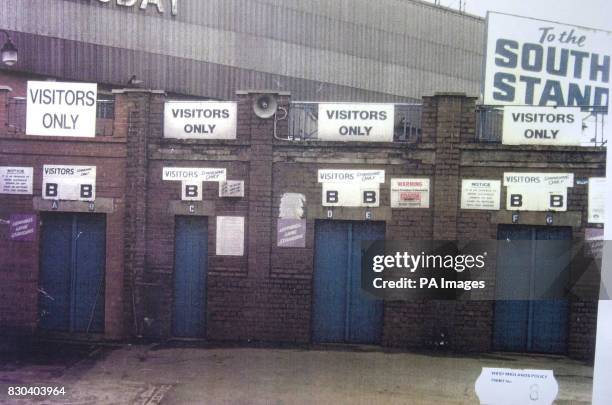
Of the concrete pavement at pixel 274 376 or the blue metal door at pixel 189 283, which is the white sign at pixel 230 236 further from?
the concrete pavement at pixel 274 376

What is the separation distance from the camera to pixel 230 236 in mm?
6516

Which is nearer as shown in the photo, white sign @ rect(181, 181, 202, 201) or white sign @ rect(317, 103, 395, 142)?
white sign @ rect(317, 103, 395, 142)

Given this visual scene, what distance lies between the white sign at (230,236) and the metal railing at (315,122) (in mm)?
1291

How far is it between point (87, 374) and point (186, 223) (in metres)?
2.06

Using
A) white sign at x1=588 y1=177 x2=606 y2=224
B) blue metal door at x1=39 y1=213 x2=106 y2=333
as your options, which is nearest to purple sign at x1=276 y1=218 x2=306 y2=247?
blue metal door at x1=39 y1=213 x2=106 y2=333

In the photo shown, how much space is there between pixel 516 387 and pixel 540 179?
2488 millimetres

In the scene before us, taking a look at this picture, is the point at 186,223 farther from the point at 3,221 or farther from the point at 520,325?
the point at 520,325

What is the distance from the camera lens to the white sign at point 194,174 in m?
6.52

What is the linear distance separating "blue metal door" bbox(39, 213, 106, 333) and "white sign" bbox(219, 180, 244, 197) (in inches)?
66.6

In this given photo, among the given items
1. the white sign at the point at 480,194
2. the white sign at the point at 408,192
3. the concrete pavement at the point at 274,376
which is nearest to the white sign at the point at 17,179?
the concrete pavement at the point at 274,376

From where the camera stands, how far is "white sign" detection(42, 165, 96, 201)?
6.41 m

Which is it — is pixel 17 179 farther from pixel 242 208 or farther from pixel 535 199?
pixel 535 199

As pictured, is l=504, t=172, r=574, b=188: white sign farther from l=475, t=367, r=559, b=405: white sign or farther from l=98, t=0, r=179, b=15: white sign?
l=98, t=0, r=179, b=15: white sign

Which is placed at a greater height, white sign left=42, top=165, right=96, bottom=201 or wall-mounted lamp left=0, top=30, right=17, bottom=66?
wall-mounted lamp left=0, top=30, right=17, bottom=66
